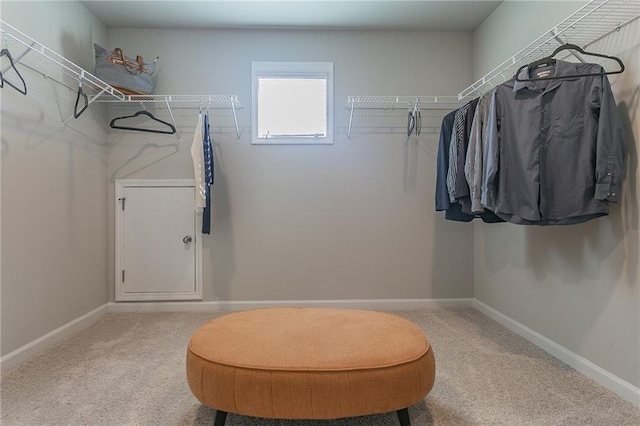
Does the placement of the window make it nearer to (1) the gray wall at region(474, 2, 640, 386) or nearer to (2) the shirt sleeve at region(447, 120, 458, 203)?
(2) the shirt sleeve at region(447, 120, 458, 203)

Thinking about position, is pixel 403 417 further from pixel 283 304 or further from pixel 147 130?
pixel 147 130

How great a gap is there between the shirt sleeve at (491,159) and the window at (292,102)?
4.64ft

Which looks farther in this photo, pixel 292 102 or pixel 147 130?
pixel 292 102

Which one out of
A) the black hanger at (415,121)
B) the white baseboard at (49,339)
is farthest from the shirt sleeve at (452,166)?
the white baseboard at (49,339)

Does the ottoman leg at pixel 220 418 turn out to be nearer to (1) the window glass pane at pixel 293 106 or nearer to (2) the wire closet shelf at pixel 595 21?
(1) the window glass pane at pixel 293 106

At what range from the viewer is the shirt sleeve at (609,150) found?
1.51m

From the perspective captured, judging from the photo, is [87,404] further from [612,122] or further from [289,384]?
[612,122]

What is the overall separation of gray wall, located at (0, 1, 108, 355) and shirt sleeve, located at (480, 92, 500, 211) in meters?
2.85

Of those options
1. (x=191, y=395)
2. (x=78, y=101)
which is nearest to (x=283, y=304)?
(x=191, y=395)

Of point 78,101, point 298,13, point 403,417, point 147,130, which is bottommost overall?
point 403,417

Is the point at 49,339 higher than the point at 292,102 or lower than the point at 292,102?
lower

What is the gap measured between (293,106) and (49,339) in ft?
8.62

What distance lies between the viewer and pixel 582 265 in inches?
72.8

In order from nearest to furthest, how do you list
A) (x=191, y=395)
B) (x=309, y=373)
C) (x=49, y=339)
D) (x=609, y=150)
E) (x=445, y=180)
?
(x=309, y=373), (x=609, y=150), (x=191, y=395), (x=49, y=339), (x=445, y=180)
